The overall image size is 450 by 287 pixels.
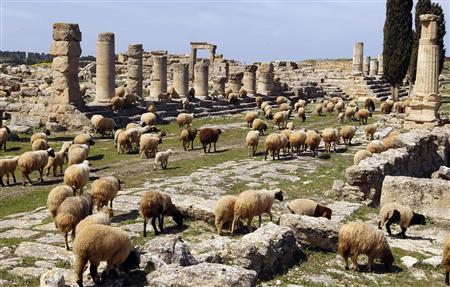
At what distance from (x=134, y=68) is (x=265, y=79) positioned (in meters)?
15.3

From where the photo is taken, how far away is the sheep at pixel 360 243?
1006cm

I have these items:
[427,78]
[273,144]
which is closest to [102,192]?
[273,144]

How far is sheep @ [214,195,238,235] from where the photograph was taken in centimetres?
1162

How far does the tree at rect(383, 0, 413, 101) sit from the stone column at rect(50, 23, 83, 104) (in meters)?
27.2

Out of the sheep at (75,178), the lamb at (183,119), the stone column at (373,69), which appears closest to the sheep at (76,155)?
the sheep at (75,178)

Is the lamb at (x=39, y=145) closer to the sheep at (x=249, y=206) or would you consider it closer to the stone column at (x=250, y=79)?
the sheep at (x=249, y=206)

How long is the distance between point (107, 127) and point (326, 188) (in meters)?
14.3

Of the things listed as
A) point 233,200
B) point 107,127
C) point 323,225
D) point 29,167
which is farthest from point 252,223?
point 107,127

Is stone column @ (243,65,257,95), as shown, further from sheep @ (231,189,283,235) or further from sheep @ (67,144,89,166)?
sheep @ (231,189,283,235)

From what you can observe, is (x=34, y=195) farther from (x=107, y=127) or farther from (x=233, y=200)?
(x=107, y=127)

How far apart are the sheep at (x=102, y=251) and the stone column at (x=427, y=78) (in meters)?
23.0

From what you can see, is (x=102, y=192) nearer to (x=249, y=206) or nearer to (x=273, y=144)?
(x=249, y=206)

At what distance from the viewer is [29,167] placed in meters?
17.4

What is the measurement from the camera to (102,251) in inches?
321
